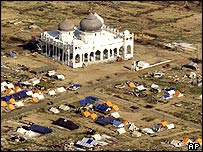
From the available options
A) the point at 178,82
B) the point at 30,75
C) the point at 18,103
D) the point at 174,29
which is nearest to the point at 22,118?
the point at 18,103

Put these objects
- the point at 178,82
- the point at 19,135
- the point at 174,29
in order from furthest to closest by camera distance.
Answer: the point at 174,29, the point at 178,82, the point at 19,135

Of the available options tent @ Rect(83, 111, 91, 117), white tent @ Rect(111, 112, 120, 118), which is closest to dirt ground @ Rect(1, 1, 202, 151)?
tent @ Rect(83, 111, 91, 117)

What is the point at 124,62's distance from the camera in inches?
4345

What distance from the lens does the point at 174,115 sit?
282 ft

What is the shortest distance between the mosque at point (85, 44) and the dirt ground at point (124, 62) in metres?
1.55

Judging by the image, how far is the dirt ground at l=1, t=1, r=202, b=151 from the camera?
263 ft

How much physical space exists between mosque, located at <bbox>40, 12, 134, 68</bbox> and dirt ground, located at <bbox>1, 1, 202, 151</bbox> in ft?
5.08

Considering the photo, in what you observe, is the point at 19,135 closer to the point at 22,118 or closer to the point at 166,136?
the point at 22,118

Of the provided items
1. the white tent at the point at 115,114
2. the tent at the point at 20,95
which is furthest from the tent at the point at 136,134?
the tent at the point at 20,95

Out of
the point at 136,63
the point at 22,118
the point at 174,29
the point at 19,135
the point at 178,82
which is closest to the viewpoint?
the point at 19,135

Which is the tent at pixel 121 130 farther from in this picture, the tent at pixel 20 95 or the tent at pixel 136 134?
the tent at pixel 20 95

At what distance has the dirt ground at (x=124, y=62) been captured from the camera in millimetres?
80250

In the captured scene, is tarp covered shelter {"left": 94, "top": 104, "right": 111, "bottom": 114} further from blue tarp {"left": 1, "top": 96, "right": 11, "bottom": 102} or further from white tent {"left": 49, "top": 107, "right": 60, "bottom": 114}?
blue tarp {"left": 1, "top": 96, "right": 11, "bottom": 102}

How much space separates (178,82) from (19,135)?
31.8m
